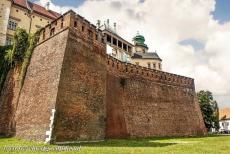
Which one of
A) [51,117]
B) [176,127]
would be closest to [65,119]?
[51,117]

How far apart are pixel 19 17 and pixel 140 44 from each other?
2912 centimetres

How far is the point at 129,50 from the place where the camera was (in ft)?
164

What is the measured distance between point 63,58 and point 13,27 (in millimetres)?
18919

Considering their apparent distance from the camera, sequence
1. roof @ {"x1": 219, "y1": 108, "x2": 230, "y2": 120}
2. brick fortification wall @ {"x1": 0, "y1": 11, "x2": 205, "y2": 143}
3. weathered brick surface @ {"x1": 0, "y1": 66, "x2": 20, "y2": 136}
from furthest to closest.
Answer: roof @ {"x1": 219, "y1": 108, "x2": 230, "y2": 120} < weathered brick surface @ {"x1": 0, "y1": 66, "x2": 20, "y2": 136} < brick fortification wall @ {"x1": 0, "y1": 11, "x2": 205, "y2": 143}

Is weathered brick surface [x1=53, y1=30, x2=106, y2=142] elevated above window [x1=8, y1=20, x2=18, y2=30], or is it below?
below

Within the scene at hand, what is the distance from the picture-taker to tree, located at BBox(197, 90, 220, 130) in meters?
45.7

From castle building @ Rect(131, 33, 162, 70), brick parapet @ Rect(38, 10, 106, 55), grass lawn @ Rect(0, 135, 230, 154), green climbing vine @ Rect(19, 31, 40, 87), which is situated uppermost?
castle building @ Rect(131, 33, 162, 70)

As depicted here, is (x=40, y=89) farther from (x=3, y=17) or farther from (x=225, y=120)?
(x=225, y=120)

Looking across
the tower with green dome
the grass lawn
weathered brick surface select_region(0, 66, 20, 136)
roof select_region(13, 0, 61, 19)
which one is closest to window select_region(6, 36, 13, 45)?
roof select_region(13, 0, 61, 19)

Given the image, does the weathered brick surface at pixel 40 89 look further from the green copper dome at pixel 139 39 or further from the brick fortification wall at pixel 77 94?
the green copper dome at pixel 139 39

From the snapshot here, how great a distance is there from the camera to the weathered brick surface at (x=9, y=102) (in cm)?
1888

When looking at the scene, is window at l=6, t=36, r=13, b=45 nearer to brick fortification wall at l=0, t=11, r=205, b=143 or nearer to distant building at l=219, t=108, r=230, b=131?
brick fortification wall at l=0, t=11, r=205, b=143

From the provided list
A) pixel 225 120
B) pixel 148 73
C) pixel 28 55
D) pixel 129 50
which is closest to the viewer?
pixel 28 55

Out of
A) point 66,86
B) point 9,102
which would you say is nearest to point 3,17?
point 9,102
